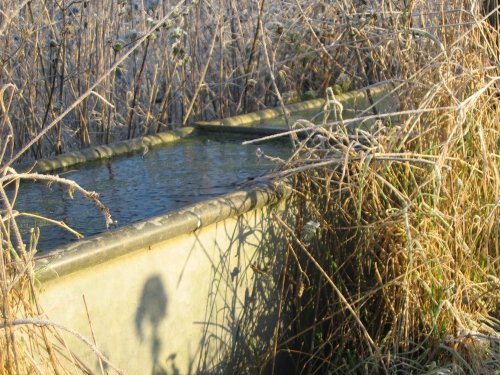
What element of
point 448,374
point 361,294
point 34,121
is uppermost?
point 34,121

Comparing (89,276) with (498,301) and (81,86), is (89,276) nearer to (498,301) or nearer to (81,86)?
(498,301)

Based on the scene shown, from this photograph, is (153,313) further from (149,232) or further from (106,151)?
(106,151)

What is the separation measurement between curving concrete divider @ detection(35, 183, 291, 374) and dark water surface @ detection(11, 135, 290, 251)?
1.17ft

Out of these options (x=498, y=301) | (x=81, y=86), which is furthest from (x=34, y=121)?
(x=498, y=301)

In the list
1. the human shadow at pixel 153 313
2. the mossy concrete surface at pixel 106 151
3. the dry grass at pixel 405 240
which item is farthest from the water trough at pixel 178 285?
the mossy concrete surface at pixel 106 151

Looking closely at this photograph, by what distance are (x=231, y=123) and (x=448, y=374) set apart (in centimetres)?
244

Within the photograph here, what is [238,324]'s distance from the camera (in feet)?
10.5

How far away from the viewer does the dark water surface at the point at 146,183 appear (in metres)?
3.29

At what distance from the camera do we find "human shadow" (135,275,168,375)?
276 centimetres

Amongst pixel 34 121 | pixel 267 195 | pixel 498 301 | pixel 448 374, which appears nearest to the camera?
pixel 448 374

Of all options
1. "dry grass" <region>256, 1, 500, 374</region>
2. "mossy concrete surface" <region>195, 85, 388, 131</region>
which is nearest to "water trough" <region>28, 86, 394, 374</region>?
"dry grass" <region>256, 1, 500, 374</region>

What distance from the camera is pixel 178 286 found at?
9.52 feet

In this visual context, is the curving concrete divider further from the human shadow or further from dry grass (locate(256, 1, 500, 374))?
dry grass (locate(256, 1, 500, 374))

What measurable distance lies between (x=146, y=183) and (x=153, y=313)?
1111 millimetres
